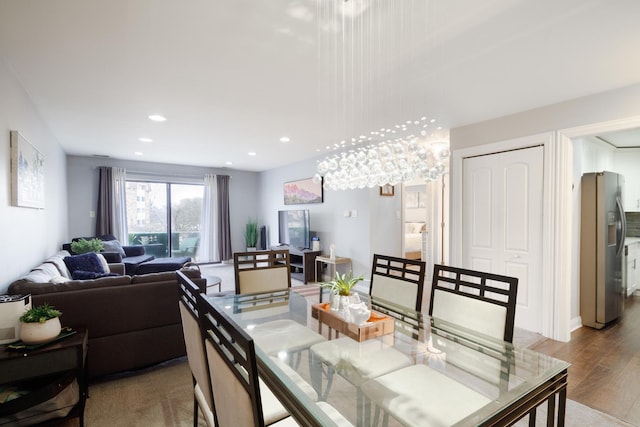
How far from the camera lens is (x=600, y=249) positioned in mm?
3438

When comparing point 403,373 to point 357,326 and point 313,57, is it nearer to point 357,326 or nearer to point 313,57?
point 357,326

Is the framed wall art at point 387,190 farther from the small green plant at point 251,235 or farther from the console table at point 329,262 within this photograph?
the small green plant at point 251,235

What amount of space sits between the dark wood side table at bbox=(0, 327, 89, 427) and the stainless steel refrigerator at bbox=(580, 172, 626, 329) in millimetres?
4834

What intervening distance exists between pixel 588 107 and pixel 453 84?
1.41 m

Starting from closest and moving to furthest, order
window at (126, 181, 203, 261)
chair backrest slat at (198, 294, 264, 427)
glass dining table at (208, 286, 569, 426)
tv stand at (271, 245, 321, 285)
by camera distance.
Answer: chair backrest slat at (198, 294, 264, 427)
glass dining table at (208, 286, 569, 426)
tv stand at (271, 245, 321, 285)
window at (126, 181, 203, 261)

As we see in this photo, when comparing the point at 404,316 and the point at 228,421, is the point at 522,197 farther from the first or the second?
the point at 228,421

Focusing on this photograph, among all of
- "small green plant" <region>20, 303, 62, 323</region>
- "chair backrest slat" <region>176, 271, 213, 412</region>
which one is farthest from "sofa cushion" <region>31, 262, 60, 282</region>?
"chair backrest slat" <region>176, 271, 213, 412</region>

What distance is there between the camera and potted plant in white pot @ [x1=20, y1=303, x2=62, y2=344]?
70.8 inches

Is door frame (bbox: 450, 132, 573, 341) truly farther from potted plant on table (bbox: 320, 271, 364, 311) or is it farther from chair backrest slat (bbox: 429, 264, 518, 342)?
potted plant on table (bbox: 320, 271, 364, 311)

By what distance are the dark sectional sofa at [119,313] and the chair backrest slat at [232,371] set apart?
158 cm

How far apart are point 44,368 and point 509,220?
4.24 m

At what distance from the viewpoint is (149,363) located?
246 centimetres

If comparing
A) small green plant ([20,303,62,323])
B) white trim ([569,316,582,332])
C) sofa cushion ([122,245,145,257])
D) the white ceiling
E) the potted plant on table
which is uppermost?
the white ceiling

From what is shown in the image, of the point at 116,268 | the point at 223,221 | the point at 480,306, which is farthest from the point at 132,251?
the point at 480,306
